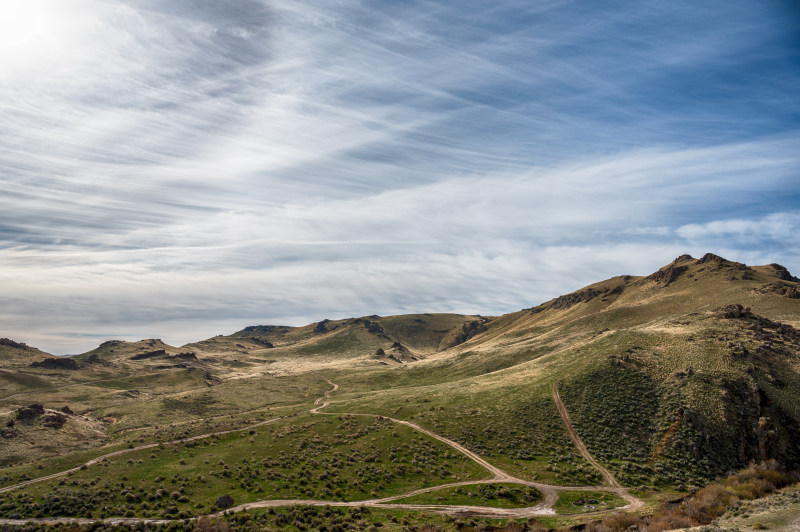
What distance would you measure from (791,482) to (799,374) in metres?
34.3

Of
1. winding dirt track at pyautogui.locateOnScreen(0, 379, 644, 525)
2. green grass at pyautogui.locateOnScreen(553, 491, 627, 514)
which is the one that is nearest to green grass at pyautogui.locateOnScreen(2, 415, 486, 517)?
winding dirt track at pyautogui.locateOnScreen(0, 379, 644, 525)

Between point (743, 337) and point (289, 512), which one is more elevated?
point (743, 337)

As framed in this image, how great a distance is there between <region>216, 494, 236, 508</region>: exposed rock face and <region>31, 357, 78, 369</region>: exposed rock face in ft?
539

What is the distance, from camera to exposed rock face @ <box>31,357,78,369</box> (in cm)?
16200

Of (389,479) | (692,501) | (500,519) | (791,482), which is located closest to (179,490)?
(389,479)

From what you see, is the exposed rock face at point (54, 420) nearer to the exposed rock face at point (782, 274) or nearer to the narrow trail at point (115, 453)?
the narrow trail at point (115, 453)

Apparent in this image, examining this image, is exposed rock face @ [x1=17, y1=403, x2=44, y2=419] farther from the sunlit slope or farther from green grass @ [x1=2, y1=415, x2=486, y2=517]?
the sunlit slope

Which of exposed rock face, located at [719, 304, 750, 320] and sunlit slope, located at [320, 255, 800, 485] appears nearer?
sunlit slope, located at [320, 255, 800, 485]

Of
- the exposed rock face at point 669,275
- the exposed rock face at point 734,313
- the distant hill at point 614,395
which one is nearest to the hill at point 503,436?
the distant hill at point 614,395

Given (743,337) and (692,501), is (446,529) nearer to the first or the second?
(692,501)

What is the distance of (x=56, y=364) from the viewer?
166250 mm

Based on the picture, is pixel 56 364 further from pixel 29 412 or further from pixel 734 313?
pixel 734 313

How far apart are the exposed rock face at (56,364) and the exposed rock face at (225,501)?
16417 cm

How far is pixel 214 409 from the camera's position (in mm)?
116750
